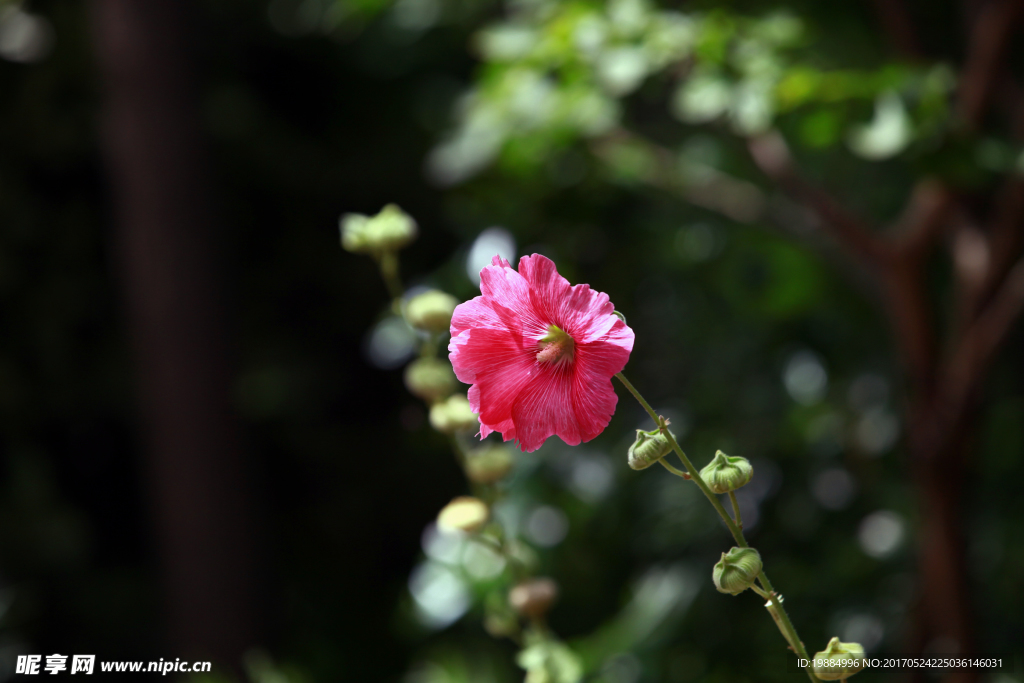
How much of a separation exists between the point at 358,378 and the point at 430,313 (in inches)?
72.3

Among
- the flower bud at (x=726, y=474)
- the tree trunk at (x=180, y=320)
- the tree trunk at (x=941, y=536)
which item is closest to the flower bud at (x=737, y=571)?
the flower bud at (x=726, y=474)

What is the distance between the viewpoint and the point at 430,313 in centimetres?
40

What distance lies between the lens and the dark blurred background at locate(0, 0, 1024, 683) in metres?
1.02

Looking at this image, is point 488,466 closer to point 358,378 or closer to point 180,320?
point 180,320

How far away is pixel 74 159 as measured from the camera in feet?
6.42

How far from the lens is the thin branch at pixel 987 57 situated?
2.51ft

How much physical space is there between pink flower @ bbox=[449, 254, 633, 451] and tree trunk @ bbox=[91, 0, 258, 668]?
54.9 inches

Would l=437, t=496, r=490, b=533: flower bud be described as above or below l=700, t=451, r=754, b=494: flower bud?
above

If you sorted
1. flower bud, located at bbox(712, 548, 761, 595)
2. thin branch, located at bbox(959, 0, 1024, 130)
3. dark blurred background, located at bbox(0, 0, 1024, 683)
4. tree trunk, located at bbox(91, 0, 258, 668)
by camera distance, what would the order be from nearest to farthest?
1. flower bud, located at bbox(712, 548, 761, 595)
2. thin branch, located at bbox(959, 0, 1024, 130)
3. dark blurred background, located at bbox(0, 0, 1024, 683)
4. tree trunk, located at bbox(91, 0, 258, 668)

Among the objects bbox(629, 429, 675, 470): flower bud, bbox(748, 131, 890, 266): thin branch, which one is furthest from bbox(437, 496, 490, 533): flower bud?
bbox(748, 131, 890, 266): thin branch

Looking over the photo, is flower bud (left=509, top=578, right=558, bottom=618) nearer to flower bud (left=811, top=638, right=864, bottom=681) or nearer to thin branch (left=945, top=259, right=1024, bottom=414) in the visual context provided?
flower bud (left=811, top=638, right=864, bottom=681)

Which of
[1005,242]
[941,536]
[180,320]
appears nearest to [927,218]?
[1005,242]

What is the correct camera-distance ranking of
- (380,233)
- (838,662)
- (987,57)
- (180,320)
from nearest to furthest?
(838,662) → (380,233) → (987,57) → (180,320)

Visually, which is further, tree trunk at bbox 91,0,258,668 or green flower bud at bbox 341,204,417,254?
tree trunk at bbox 91,0,258,668
